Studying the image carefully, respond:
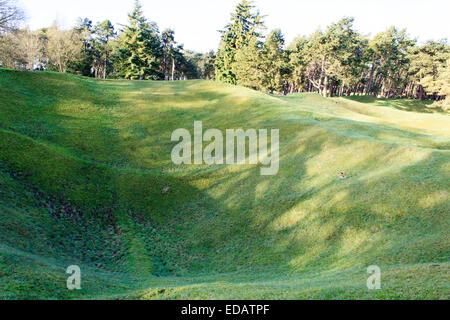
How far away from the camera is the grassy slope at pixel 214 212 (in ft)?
36.4

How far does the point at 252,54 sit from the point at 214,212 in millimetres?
52865

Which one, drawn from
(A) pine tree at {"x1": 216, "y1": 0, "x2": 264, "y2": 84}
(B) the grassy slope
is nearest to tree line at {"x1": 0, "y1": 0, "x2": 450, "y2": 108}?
(A) pine tree at {"x1": 216, "y1": 0, "x2": 264, "y2": 84}

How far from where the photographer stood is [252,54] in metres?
65.7

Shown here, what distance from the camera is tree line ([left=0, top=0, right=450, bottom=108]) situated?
66.6 metres

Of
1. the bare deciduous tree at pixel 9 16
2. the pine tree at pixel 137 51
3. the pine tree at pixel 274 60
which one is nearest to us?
the bare deciduous tree at pixel 9 16

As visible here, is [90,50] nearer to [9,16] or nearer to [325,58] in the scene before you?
[9,16]

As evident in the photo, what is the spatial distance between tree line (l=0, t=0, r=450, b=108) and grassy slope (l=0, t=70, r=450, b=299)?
39295 mm

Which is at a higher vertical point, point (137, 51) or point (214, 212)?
point (137, 51)

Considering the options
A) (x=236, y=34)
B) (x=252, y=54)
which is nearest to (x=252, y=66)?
(x=252, y=54)

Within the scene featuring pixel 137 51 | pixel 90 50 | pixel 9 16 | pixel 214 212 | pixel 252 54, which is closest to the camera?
pixel 214 212

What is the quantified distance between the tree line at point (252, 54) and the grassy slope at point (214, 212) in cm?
3929

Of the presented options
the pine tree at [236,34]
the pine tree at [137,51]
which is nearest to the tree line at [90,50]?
the pine tree at [137,51]

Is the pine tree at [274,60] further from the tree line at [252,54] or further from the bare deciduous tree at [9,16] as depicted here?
the bare deciduous tree at [9,16]

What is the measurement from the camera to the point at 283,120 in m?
31.3
